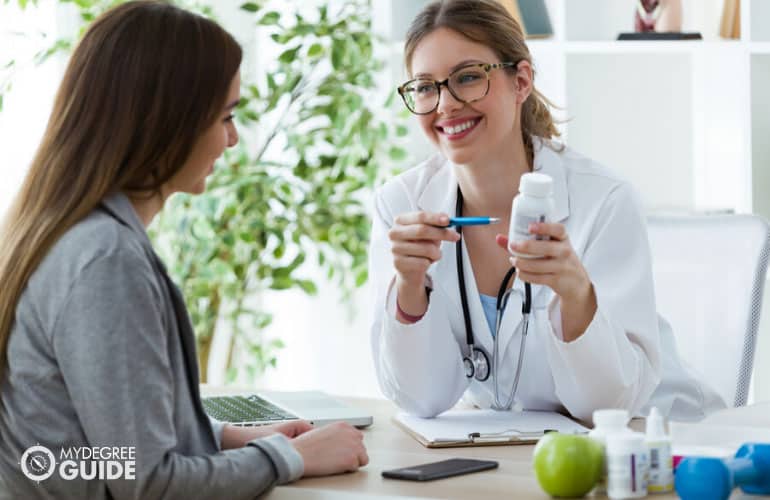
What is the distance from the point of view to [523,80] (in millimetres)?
2082

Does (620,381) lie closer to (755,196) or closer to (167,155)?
(167,155)

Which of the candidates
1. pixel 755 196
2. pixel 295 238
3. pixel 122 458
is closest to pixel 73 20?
pixel 295 238

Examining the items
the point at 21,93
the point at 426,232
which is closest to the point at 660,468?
the point at 426,232

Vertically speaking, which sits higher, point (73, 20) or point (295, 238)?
point (73, 20)

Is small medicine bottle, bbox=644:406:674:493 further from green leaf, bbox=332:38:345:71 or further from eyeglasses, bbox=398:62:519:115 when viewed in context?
green leaf, bbox=332:38:345:71

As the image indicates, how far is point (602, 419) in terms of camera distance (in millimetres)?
1290

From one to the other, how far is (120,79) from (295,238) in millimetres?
1933

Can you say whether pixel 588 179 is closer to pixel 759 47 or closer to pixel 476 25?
pixel 476 25

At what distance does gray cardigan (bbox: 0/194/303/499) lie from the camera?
1263 mm

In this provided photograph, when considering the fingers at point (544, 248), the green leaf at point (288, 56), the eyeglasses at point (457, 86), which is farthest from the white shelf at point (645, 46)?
the fingers at point (544, 248)

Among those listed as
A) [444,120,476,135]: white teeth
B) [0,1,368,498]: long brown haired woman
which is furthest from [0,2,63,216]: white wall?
[0,1,368,498]: long brown haired woman

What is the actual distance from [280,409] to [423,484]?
1.77 feet

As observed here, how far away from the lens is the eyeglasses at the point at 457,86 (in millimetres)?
1987

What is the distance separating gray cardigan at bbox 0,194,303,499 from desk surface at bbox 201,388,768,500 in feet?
0.18
